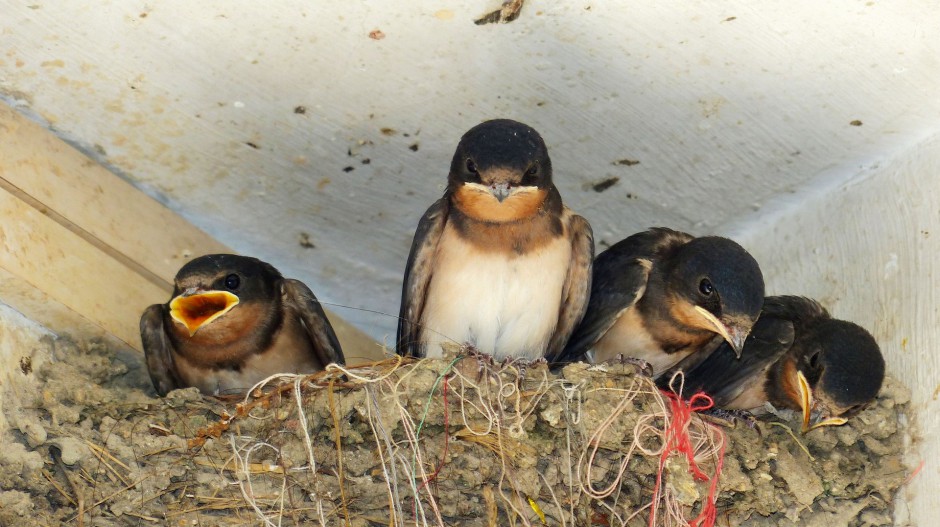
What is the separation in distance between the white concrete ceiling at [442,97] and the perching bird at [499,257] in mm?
313

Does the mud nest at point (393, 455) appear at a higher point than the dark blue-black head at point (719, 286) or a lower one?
lower

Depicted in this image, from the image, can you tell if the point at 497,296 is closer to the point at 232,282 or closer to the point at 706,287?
the point at 706,287

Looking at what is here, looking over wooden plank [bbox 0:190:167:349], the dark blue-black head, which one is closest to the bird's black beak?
the dark blue-black head

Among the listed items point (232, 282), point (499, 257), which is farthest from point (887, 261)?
point (232, 282)

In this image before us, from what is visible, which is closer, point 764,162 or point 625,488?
point 625,488

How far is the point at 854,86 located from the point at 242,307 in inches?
81.9

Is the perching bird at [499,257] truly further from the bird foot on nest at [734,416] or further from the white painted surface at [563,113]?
the bird foot on nest at [734,416]

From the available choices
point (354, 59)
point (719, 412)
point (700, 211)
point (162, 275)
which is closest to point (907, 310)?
point (719, 412)

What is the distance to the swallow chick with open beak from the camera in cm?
405

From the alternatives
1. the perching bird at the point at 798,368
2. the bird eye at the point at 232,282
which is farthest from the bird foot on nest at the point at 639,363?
the bird eye at the point at 232,282

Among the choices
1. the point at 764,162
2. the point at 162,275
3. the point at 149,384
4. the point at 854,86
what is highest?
the point at 854,86

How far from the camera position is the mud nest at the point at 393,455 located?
3.45 m

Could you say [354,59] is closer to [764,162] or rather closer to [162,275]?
[162,275]

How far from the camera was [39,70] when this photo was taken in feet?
12.7
